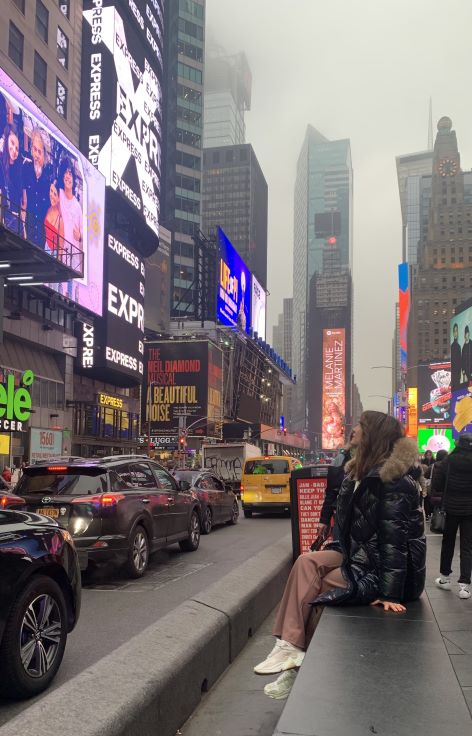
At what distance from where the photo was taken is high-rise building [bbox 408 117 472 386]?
15112 centimetres

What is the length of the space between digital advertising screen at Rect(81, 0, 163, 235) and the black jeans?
152 feet

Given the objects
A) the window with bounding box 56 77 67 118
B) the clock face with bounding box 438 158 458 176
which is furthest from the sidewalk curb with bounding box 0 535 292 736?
the clock face with bounding box 438 158 458 176

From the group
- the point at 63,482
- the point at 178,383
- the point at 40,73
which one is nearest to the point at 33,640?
the point at 63,482

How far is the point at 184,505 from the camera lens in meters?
12.2

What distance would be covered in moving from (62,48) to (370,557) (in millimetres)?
48606

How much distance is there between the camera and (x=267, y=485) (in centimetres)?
2184

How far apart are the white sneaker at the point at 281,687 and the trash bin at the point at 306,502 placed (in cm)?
508

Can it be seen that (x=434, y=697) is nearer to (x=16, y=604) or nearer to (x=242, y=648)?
(x=16, y=604)

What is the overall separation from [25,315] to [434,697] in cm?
3815

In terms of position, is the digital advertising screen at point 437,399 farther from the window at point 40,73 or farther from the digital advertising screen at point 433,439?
the window at point 40,73

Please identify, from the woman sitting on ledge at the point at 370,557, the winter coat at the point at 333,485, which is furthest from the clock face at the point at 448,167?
the woman sitting on ledge at the point at 370,557

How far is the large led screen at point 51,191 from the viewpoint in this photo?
108 ft

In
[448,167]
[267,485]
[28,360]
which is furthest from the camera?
[448,167]

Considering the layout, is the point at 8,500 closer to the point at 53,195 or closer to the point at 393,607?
the point at 393,607
